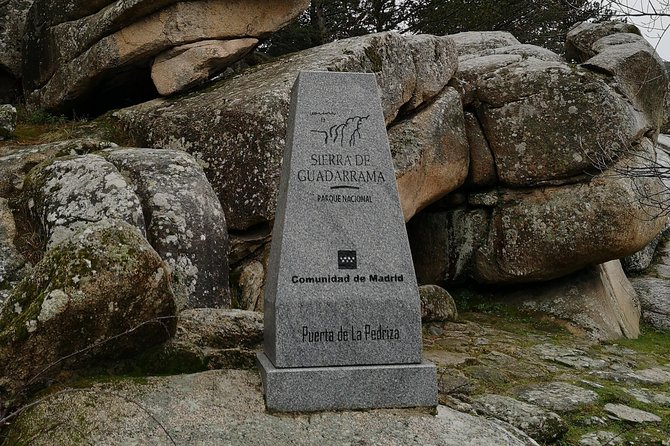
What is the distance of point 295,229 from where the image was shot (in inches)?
196

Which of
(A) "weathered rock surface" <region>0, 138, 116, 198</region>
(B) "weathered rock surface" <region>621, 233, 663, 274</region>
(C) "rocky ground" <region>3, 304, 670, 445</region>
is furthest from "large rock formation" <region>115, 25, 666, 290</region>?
(C) "rocky ground" <region>3, 304, 670, 445</region>

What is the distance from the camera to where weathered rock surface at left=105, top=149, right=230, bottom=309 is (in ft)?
21.1

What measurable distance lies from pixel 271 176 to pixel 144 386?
4.04 meters

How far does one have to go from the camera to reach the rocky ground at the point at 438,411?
405 centimetres

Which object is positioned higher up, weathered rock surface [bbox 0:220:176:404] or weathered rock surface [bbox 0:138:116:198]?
weathered rock surface [bbox 0:138:116:198]

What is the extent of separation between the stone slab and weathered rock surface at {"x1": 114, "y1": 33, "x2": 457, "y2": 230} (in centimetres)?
279

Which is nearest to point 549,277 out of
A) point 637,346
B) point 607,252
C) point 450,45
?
point 607,252

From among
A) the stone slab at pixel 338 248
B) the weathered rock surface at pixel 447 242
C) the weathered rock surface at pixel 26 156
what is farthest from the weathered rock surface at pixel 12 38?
the stone slab at pixel 338 248

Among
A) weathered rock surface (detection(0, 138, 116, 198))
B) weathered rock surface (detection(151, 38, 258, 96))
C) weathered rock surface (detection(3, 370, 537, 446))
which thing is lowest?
weathered rock surface (detection(3, 370, 537, 446))

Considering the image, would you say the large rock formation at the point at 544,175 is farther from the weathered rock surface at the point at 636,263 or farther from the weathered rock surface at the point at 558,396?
the weathered rock surface at the point at 558,396

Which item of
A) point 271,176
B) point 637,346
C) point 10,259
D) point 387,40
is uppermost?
point 387,40

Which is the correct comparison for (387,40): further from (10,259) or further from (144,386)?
(144,386)

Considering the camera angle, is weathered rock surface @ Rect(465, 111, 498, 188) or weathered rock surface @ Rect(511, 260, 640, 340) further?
weathered rock surface @ Rect(465, 111, 498, 188)

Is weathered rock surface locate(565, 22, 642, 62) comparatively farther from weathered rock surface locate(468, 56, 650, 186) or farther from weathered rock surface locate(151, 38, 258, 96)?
weathered rock surface locate(151, 38, 258, 96)
